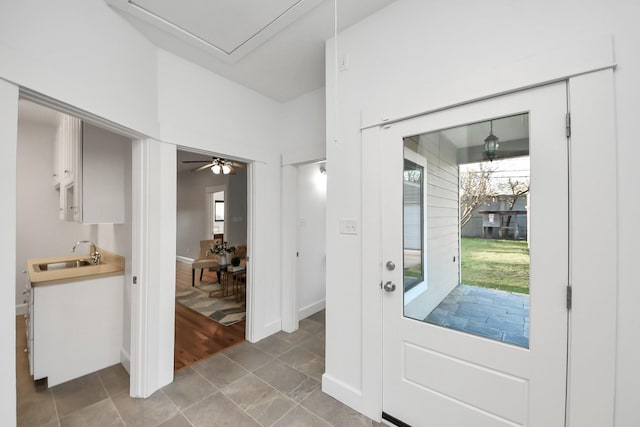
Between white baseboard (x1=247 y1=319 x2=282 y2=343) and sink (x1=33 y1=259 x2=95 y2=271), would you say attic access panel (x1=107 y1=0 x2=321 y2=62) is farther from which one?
sink (x1=33 y1=259 x2=95 y2=271)

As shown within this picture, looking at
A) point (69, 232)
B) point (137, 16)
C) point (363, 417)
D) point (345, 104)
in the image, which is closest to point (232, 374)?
point (363, 417)

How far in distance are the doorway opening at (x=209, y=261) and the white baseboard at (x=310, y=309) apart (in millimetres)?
751

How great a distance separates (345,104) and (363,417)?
7.43 feet

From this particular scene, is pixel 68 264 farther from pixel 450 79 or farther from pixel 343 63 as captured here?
pixel 450 79

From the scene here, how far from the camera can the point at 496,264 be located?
142 centimetres

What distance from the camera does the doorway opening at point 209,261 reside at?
9.59ft

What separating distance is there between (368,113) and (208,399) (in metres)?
2.44

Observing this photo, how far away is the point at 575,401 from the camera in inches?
45.3

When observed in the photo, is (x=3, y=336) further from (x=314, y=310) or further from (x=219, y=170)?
(x=219, y=170)

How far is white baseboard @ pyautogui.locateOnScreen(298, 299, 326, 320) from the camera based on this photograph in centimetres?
344

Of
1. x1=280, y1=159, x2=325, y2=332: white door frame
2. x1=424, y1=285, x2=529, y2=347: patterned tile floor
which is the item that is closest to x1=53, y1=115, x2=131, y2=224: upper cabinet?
x1=280, y1=159, x2=325, y2=332: white door frame

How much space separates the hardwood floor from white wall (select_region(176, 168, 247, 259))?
2509 mm

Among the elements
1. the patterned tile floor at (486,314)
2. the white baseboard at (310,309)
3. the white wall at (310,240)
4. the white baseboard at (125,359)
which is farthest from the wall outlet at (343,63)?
the white baseboard at (125,359)

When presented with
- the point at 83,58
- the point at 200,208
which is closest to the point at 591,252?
the point at 83,58
